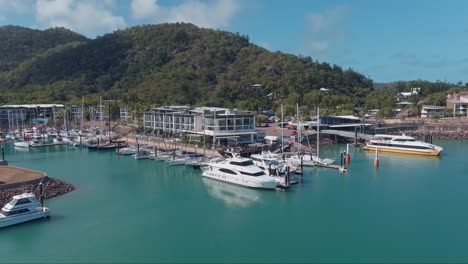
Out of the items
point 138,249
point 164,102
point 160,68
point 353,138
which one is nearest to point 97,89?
point 160,68

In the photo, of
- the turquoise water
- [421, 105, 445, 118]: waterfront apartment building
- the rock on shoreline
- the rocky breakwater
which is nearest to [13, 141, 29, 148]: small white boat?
the turquoise water

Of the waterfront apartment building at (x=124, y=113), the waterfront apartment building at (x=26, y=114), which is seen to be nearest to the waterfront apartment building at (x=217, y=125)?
the waterfront apartment building at (x=124, y=113)

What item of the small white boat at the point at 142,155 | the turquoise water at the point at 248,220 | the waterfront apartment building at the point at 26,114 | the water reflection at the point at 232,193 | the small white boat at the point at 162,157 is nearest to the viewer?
the turquoise water at the point at 248,220

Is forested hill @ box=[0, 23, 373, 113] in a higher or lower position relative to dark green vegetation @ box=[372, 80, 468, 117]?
higher

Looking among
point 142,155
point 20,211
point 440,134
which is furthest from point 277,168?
point 440,134

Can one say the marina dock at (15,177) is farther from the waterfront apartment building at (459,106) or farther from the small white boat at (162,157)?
the waterfront apartment building at (459,106)

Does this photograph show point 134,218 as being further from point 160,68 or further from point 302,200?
point 160,68

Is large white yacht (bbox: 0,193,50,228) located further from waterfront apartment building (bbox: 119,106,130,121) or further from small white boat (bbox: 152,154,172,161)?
waterfront apartment building (bbox: 119,106,130,121)
